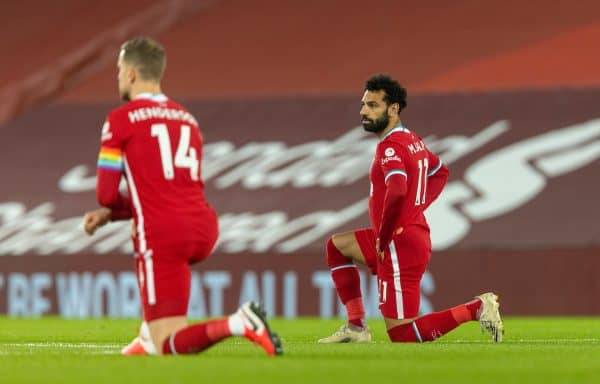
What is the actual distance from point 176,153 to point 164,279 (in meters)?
0.66

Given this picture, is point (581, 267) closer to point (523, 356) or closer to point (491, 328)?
point (491, 328)

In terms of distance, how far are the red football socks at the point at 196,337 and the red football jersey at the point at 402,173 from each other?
7.59 ft

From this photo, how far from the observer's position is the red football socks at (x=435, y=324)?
955cm

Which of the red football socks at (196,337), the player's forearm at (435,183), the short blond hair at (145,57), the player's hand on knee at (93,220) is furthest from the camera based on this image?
the player's forearm at (435,183)

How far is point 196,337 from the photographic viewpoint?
756cm

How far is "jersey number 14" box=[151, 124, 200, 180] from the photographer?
7.81m

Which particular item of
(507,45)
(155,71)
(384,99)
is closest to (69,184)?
(507,45)

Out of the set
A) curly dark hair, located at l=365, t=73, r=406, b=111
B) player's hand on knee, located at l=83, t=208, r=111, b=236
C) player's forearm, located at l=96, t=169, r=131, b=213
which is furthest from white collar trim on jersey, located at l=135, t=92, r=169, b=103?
curly dark hair, located at l=365, t=73, r=406, b=111

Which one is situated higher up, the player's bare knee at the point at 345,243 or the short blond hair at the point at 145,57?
the short blond hair at the point at 145,57

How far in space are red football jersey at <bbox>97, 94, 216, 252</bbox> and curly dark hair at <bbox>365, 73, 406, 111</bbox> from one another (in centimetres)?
234

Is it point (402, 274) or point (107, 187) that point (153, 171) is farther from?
point (402, 274)

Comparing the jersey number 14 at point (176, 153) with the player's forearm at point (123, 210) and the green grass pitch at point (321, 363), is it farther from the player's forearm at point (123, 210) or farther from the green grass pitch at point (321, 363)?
the green grass pitch at point (321, 363)

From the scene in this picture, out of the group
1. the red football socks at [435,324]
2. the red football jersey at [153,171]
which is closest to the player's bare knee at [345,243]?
the red football socks at [435,324]

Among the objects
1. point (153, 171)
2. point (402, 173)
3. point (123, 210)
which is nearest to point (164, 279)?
point (123, 210)
